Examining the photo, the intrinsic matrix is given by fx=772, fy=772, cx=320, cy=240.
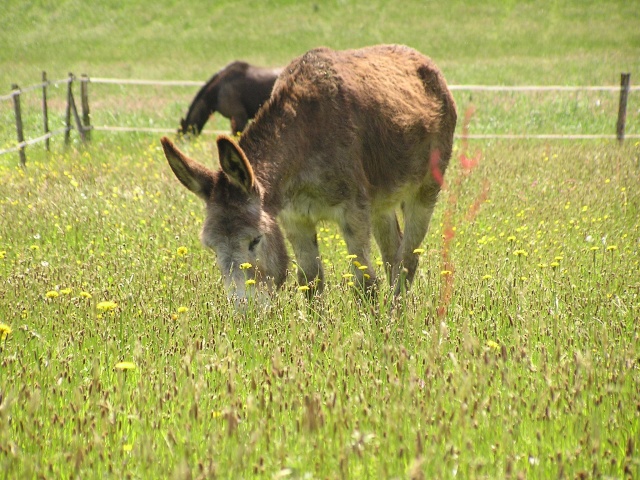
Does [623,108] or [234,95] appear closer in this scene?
[623,108]

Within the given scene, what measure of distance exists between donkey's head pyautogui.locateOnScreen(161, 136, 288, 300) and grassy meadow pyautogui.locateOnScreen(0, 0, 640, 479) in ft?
0.79

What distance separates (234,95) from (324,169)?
34.1 ft

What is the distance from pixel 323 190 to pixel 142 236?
2.47 meters

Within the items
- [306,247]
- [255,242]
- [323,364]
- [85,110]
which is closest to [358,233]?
[306,247]

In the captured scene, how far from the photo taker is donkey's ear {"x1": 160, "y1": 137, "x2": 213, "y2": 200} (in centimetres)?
453

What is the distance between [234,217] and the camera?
14.9ft

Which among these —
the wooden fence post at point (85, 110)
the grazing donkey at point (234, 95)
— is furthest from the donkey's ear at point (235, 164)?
the wooden fence post at point (85, 110)

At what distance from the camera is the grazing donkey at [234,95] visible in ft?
49.2

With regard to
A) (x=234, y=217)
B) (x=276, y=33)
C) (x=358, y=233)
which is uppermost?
(x=234, y=217)

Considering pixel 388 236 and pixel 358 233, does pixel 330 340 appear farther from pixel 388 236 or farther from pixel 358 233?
pixel 388 236

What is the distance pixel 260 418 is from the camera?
2846mm

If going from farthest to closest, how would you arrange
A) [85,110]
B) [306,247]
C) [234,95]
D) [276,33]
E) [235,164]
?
[276,33]
[85,110]
[234,95]
[306,247]
[235,164]

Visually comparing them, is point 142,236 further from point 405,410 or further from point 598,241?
point 405,410

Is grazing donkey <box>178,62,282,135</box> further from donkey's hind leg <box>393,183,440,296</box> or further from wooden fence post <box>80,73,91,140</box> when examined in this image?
donkey's hind leg <box>393,183,440,296</box>
